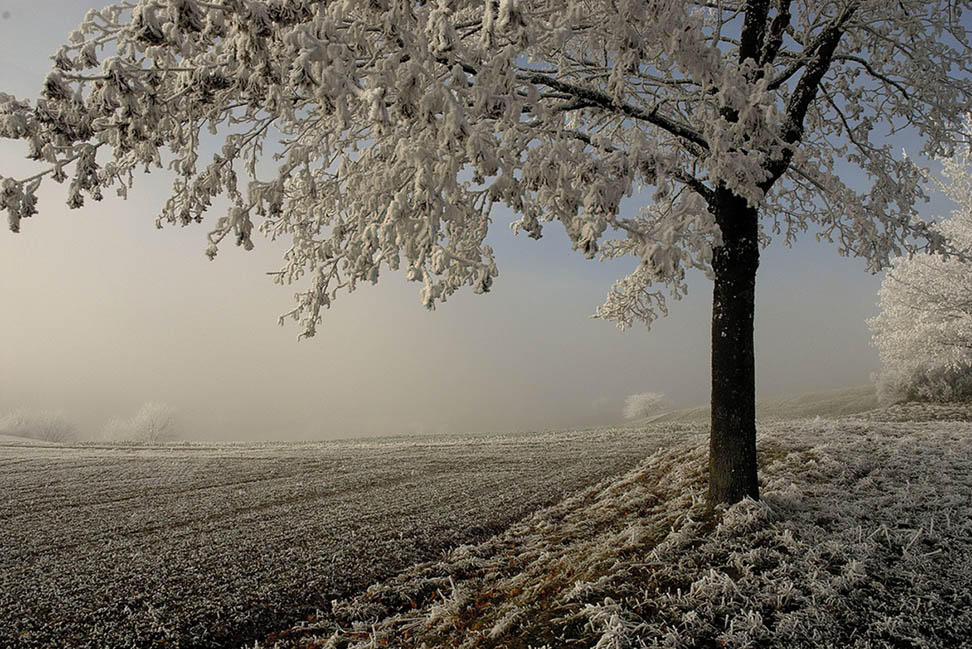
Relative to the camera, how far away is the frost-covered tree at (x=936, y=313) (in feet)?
77.0

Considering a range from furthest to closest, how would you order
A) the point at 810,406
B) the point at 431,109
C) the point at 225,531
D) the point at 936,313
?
1. the point at 810,406
2. the point at 936,313
3. the point at 225,531
4. the point at 431,109

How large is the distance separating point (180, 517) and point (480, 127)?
31.6 ft

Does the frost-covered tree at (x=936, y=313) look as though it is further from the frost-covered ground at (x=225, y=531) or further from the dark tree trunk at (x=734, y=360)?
the dark tree trunk at (x=734, y=360)

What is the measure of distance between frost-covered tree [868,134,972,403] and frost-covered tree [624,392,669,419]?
3084 centimetres

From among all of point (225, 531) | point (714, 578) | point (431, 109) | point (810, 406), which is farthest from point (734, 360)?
point (810, 406)

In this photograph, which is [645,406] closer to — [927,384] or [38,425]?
[927,384]

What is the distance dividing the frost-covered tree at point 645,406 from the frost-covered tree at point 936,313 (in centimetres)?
3084

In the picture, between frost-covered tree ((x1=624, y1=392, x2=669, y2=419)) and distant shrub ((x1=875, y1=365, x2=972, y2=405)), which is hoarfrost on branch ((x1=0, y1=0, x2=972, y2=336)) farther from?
frost-covered tree ((x1=624, y1=392, x2=669, y2=419))

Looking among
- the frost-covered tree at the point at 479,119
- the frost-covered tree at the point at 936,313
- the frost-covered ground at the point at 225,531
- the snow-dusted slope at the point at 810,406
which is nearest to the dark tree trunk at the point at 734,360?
the frost-covered tree at the point at 479,119

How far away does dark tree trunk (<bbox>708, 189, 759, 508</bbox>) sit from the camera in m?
7.49

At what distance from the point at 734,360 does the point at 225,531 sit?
870 centimetres

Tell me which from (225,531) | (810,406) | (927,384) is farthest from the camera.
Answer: (810,406)

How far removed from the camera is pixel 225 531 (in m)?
9.05

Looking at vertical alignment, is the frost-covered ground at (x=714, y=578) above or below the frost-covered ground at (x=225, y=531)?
above
